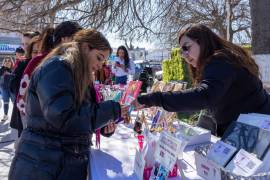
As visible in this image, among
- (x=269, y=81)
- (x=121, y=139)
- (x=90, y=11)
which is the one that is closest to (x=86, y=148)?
(x=121, y=139)

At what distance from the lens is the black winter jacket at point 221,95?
145 cm

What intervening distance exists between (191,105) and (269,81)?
3.59 meters

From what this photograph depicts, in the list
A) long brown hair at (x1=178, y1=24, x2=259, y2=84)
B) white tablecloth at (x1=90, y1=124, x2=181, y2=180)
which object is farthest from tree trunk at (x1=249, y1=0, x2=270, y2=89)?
long brown hair at (x1=178, y1=24, x2=259, y2=84)

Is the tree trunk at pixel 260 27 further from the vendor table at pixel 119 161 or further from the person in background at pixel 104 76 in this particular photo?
the vendor table at pixel 119 161

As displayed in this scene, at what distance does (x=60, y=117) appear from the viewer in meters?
1.18

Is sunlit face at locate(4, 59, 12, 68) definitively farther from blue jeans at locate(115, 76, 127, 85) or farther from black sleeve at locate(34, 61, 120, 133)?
black sleeve at locate(34, 61, 120, 133)

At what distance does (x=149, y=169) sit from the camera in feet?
4.41

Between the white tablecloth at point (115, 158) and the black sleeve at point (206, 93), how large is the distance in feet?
0.99

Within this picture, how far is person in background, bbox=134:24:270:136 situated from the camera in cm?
146

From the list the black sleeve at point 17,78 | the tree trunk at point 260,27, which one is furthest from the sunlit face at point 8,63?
the tree trunk at point 260,27

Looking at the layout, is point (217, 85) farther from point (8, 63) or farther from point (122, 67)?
point (8, 63)

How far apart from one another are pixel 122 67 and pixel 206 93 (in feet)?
14.9

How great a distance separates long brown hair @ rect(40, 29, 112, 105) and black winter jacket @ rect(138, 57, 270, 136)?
32 cm

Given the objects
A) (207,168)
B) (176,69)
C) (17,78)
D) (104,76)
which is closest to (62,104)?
(207,168)
